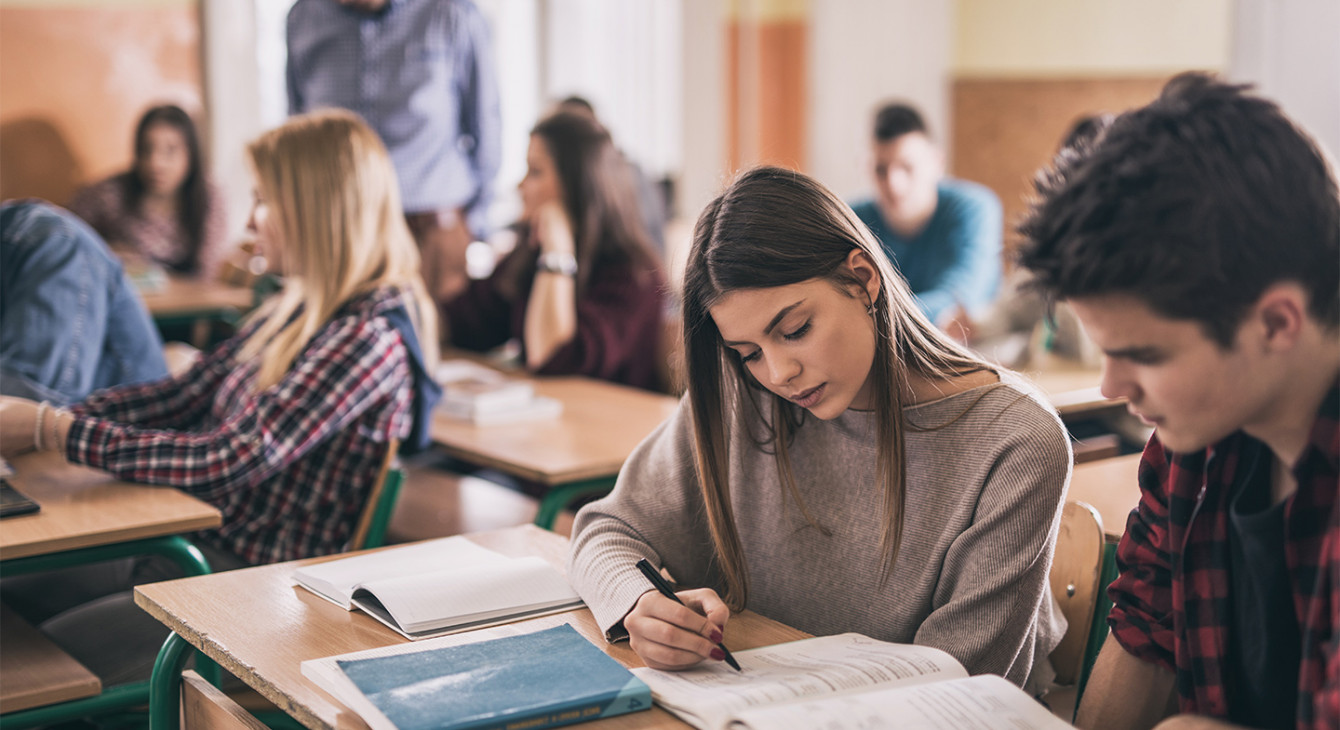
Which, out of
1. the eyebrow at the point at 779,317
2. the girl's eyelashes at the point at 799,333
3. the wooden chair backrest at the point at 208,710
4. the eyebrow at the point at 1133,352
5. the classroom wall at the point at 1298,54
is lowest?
the wooden chair backrest at the point at 208,710

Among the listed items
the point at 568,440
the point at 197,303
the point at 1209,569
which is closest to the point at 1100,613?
the point at 1209,569

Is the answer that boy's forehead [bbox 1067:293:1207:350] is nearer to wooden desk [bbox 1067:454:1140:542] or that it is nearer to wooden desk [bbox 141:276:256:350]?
wooden desk [bbox 1067:454:1140:542]

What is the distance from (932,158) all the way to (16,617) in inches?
112

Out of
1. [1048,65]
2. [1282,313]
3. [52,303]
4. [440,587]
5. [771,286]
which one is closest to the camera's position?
[1282,313]

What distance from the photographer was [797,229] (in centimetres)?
133

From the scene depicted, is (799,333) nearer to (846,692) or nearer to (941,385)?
(941,385)

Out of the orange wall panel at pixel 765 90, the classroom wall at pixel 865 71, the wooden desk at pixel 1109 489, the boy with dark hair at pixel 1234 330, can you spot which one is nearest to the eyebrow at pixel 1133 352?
the boy with dark hair at pixel 1234 330

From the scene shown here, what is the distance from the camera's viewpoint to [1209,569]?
3.43 feet

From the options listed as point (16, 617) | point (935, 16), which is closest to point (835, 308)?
point (16, 617)

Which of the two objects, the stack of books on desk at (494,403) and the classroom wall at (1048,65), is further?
the classroom wall at (1048,65)

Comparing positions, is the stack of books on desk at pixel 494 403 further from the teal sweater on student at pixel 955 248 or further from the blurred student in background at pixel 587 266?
the teal sweater on student at pixel 955 248

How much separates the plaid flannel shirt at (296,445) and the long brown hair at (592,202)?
125 cm

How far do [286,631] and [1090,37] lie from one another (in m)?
4.84

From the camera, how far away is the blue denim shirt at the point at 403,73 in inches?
156
